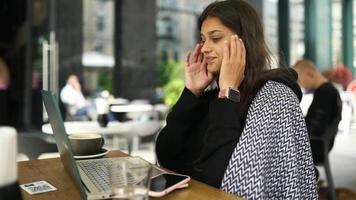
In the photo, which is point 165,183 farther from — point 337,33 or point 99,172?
point 337,33

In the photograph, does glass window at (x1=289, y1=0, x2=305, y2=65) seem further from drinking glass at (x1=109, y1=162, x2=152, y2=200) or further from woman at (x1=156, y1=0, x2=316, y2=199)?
drinking glass at (x1=109, y1=162, x2=152, y2=200)

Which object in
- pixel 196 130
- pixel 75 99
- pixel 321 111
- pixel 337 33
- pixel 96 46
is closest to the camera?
pixel 196 130

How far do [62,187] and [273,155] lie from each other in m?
0.61

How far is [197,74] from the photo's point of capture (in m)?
1.65

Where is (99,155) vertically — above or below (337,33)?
below

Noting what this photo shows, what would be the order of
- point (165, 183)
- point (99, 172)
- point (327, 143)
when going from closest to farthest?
point (165, 183) < point (99, 172) < point (327, 143)

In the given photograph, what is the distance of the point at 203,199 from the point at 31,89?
5.33 m

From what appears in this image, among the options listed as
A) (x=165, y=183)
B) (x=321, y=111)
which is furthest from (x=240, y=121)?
(x=321, y=111)

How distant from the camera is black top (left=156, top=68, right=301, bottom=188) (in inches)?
48.9

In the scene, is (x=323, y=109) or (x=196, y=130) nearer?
(x=196, y=130)

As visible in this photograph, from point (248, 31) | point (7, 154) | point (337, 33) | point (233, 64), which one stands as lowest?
point (7, 154)

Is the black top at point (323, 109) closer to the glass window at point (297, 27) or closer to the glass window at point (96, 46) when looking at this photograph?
the glass window at point (297, 27)

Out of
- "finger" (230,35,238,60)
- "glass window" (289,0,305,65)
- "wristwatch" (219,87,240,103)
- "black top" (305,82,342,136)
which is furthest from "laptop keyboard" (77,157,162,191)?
"glass window" (289,0,305,65)

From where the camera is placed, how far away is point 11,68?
5750 millimetres
